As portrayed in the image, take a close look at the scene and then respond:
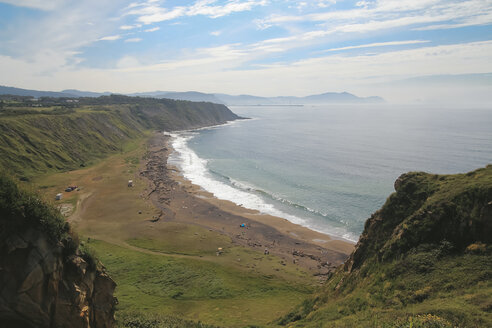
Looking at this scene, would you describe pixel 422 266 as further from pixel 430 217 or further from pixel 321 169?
pixel 321 169

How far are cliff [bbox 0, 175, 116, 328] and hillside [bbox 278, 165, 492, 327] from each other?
579 inches

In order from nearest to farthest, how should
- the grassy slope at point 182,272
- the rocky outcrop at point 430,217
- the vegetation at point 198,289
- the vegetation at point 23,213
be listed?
the vegetation at point 23,213, the rocky outcrop at point 430,217, the vegetation at point 198,289, the grassy slope at point 182,272

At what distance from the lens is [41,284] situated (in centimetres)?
1346

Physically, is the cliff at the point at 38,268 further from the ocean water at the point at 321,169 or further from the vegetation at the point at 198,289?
the ocean water at the point at 321,169

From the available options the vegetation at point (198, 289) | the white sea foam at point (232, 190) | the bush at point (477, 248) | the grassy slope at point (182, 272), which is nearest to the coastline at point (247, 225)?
the white sea foam at point (232, 190)

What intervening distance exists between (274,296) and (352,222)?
102ft

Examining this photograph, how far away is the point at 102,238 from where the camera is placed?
157ft

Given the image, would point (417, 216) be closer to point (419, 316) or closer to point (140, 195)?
point (419, 316)

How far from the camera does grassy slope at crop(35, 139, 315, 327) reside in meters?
29.2

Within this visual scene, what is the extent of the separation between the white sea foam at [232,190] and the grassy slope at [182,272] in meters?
16.6

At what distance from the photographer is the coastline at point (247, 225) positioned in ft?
151

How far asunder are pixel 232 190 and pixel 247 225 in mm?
24208

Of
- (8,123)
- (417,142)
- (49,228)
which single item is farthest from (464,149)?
(8,123)

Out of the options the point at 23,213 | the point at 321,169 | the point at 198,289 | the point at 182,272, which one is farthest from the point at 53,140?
the point at 23,213
